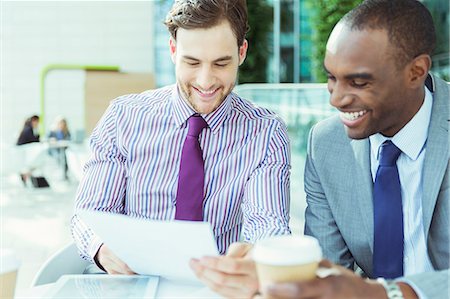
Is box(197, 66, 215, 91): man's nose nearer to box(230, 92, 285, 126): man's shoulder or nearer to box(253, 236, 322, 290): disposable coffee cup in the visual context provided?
box(230, 92, 285, 126): man's shoulder

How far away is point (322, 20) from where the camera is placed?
439 inches

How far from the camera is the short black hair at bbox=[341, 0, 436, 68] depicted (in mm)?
1409

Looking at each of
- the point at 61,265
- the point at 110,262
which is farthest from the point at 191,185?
the point at 61,265

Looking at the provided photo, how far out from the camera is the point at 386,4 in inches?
56.8

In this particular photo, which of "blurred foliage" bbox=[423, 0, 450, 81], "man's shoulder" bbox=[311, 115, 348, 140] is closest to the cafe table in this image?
"man's shoulder" bbox=[311, 115, 348, 140]

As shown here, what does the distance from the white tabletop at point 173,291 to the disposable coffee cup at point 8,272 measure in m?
0.20

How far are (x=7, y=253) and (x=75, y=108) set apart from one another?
44.7ft

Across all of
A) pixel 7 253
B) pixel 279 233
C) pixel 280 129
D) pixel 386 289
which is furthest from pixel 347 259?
pixel 7 253

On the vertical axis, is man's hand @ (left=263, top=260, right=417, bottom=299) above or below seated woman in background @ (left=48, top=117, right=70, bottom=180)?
above

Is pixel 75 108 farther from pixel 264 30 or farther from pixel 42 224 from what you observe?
pixel 42 224

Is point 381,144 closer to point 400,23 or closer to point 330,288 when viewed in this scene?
point 400,23

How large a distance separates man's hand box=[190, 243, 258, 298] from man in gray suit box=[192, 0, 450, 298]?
530mm

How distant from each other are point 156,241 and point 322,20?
10.5 metres

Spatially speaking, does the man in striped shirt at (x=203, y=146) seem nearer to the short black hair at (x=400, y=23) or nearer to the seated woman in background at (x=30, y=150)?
the short black hair at (x=400, y=23)
